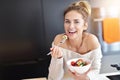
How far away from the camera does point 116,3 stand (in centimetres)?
176

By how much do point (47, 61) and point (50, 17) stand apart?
0.36 m

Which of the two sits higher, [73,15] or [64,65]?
[73,15]

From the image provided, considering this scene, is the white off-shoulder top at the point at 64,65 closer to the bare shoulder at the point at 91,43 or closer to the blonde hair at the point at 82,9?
the bare shoulder at the point at 91,43

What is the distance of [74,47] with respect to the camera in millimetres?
1404

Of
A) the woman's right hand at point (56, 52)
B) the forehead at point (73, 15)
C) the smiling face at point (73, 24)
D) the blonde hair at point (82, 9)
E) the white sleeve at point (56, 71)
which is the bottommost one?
the white sleeve at point (56, 71)

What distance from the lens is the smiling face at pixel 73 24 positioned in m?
1.26

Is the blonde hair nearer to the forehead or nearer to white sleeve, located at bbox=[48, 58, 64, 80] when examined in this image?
the forehead

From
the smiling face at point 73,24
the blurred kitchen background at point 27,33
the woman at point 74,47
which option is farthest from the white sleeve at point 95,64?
the blurred kitchen background at point 27,33

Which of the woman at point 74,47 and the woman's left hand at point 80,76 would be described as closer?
the woman's left hand at point 80,76

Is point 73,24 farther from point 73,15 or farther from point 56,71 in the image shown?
point 56,71

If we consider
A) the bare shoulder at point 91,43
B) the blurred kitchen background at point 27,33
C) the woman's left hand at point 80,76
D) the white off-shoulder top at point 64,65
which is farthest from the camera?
the blurred kitchen background at point 27,33

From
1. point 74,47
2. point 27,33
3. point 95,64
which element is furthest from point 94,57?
point 27,33

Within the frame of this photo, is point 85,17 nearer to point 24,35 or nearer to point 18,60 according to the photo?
point 24,35

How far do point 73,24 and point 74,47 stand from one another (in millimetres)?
205
